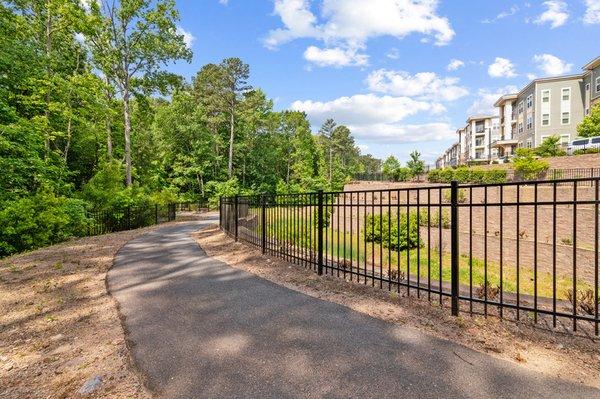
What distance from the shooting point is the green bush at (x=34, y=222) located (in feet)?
37.4

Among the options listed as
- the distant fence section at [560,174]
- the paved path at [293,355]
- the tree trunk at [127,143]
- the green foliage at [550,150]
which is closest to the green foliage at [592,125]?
the green foliage at [550,150]

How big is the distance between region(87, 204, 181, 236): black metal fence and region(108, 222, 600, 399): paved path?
1354 cm

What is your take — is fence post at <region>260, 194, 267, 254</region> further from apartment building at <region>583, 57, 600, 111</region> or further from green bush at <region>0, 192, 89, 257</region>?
apartment building at <region>583, 57, 600, 111</region>

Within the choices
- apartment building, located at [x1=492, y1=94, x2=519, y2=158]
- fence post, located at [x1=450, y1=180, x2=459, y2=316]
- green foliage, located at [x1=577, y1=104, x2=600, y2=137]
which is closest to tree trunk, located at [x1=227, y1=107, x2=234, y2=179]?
fence post, located at [x1=450, y1=180, x2=459, y2=316]

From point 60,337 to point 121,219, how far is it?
15679mm

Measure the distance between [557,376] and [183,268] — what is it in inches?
266

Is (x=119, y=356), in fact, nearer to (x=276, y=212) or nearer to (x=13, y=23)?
(x=276, y=212)

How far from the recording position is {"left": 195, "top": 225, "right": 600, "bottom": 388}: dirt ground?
304 centimetres

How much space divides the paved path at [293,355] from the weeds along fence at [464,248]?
3.19 feet

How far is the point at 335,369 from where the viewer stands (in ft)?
10.1

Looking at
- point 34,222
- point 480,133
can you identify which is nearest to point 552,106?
point 480,133

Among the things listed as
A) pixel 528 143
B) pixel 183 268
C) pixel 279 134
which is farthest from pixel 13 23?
pixel 528 143

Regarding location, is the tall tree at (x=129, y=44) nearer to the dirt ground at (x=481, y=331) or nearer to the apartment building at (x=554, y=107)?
the dirt ground at (x=481, y=331)

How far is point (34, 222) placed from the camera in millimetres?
11977
